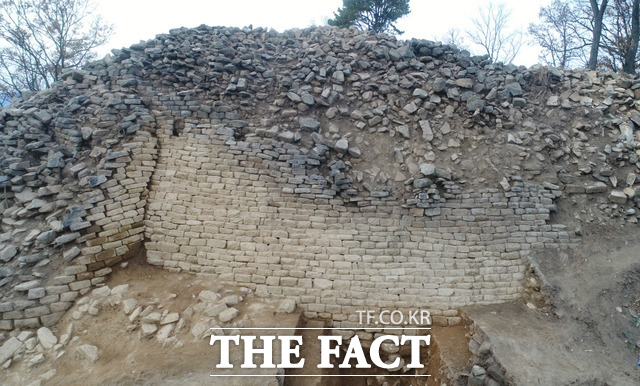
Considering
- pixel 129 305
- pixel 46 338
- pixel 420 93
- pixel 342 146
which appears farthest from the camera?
pixel 420 93

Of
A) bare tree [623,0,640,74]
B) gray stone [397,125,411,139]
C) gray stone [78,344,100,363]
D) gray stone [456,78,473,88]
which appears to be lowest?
gray stone [78,344,100,363]

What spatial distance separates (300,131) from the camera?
6605 mm

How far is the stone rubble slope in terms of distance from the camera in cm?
544

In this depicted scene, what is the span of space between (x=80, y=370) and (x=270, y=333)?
7.79 feet

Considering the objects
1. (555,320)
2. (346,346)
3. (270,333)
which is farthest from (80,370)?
(555,320)

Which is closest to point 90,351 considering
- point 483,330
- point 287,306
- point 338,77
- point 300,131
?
point 287,306

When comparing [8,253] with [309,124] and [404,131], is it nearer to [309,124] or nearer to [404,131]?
[309,124]

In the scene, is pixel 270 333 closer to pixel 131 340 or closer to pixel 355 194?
pixel 131 340

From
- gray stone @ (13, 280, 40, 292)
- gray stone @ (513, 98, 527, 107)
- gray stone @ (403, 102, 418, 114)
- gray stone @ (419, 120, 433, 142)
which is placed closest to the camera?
gray stone @ (13, 280, 40, 292)

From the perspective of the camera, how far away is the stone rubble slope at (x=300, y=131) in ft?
17.8

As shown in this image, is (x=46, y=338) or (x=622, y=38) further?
(x=622, y=38)

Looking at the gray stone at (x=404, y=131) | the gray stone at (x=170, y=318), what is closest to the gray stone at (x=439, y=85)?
the gray stone at (x=404, y=131)

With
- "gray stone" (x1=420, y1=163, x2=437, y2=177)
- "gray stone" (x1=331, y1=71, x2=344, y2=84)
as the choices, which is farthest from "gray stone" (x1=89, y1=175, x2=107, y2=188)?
"gray stone" (x1=420, y1=163, x2=437, y2=177)

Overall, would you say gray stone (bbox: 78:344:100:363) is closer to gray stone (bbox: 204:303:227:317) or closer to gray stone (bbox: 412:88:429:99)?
gray stone (bbox: 204:303:227:317)
